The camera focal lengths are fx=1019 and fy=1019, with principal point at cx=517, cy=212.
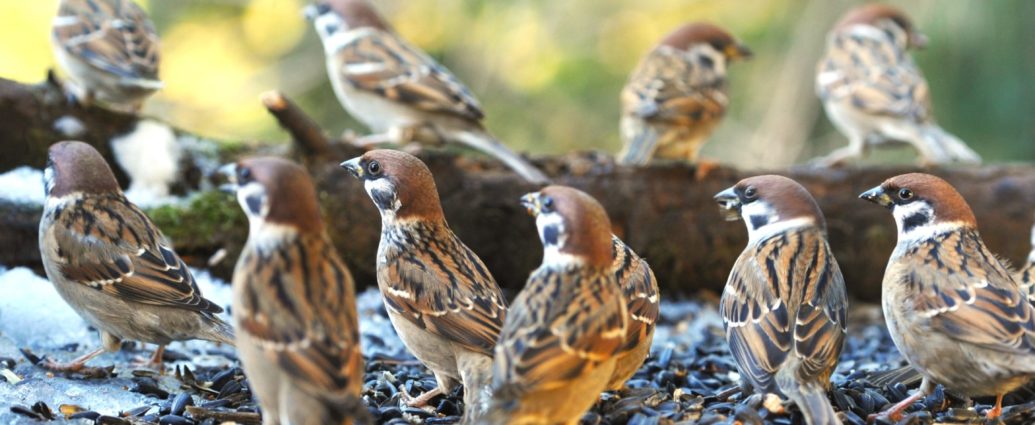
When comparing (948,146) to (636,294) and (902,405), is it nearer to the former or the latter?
(902,405)

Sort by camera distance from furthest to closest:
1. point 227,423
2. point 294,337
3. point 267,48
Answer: point 267,48
point 227,423
point 294,337

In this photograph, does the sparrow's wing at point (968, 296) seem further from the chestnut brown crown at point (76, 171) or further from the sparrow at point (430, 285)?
the chestnut brown crown at point (76, 171)

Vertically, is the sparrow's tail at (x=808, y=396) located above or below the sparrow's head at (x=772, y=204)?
below

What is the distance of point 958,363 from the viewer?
420cm

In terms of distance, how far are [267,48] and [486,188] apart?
5.58 meters

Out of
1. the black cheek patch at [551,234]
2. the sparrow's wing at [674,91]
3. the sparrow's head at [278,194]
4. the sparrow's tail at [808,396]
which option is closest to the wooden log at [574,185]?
the sparrow's wing at [674,91]

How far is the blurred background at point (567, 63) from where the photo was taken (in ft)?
32.7

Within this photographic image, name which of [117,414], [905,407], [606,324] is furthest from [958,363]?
[117,414]

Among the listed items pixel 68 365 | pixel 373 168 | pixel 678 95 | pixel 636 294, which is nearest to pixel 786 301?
pixel 636 294

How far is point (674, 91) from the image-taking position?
749cm

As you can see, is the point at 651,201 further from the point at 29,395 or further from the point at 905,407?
the point at 29,395

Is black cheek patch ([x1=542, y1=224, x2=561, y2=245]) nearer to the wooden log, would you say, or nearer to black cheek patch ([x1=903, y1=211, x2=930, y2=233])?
black cheek patch ([x1=903, y1=211, x2=930, y2=233])

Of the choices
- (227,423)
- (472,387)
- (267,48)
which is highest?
(472,387)

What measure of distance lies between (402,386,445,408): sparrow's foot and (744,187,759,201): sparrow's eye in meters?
1.71
